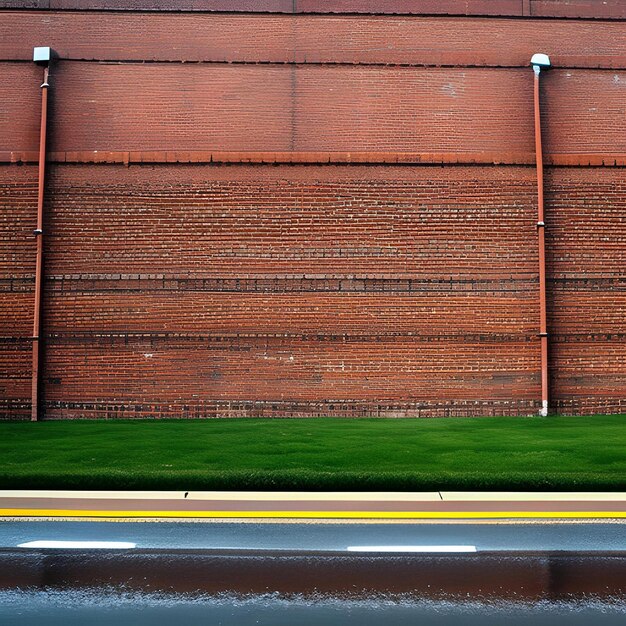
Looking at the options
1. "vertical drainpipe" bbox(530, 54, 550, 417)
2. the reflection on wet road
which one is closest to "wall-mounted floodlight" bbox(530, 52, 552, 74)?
"vertical drainpipe" bbox(530, 54, 550, 417)

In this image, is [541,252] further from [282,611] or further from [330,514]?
[282,611]

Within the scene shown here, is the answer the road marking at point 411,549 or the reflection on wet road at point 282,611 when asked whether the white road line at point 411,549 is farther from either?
the reflection on wet road at point 282,611

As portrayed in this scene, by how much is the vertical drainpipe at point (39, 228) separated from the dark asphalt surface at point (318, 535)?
8644 mm

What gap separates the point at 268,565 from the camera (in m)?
5.70

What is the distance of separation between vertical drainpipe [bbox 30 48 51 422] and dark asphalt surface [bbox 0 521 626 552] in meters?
8.64

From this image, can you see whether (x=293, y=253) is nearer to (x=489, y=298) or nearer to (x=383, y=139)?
(x=383, y=139)

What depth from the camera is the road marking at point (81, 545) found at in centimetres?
626

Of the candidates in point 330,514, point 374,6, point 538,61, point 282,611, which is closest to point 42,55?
point 374,6

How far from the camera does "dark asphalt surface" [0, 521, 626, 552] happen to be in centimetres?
632

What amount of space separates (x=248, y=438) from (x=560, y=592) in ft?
24.8

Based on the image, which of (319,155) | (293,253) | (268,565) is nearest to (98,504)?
(268,565)

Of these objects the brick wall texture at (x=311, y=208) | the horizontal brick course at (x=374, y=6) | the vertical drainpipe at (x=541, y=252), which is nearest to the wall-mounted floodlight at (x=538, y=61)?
the vertical drainpipe at (x=541, y=252)

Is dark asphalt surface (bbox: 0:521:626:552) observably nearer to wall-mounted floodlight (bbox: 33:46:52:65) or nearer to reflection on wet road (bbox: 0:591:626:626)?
reflection on wet road (bbox: 0:591:626:626)

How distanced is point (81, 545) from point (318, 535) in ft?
6.73
